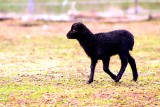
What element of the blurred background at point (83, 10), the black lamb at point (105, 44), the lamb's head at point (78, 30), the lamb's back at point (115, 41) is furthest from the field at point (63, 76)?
the blurred background at point (83, 10)

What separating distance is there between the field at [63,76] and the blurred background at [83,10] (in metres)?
4.86

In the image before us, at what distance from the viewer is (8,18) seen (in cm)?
2570

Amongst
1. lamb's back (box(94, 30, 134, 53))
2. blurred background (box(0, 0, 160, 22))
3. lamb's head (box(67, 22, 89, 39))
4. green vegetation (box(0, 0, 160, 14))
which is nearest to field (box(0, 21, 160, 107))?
lamb's back (box(94, 30, 134, 53))

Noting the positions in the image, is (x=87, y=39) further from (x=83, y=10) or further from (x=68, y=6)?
(x=83, y=10)

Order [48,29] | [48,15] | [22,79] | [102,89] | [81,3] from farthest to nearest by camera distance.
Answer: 1. [81,3]
2. [48,15]
3. [48,29]
4. [22,79]
5. [102,89]

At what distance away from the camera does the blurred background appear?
25719 mm

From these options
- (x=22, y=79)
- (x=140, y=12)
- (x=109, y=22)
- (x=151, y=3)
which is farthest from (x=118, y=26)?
(x=22, y=79)

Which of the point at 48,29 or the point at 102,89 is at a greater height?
the point at 102,89

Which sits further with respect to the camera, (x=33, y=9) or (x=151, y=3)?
(x=151, y=3)

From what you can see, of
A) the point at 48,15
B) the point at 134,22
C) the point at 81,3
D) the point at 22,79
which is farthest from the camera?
the point at 81,3

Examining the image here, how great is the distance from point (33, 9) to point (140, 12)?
5191 millimetres

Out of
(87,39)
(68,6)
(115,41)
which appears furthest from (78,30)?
(68,6)

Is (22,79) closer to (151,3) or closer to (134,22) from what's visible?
(134,22)

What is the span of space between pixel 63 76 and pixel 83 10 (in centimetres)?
1755
